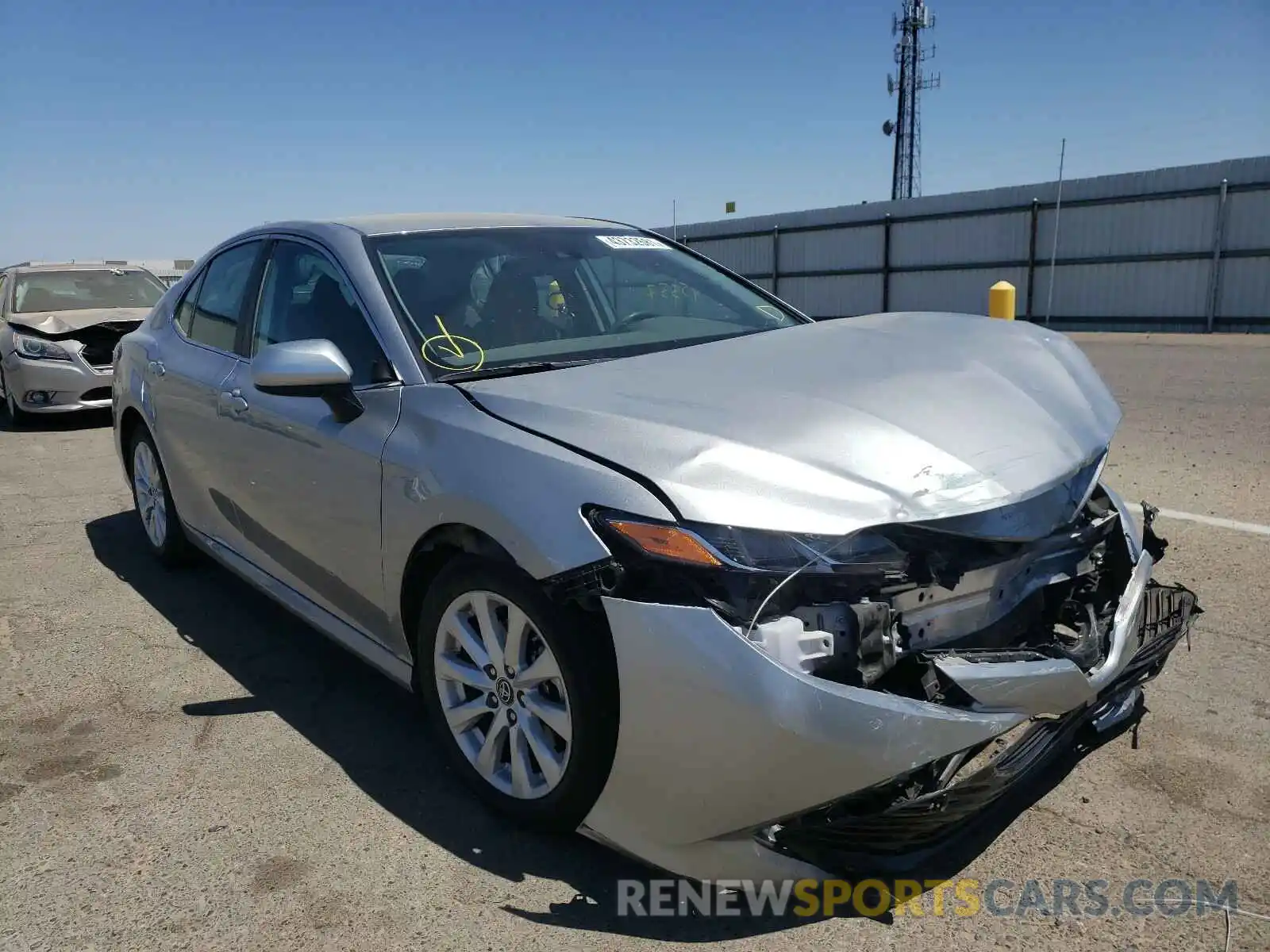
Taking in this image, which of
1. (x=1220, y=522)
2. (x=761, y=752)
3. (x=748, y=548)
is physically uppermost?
(x=748, y=548)

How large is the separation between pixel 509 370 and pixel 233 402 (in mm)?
1424

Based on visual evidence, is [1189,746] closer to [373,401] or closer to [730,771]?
[730,771]

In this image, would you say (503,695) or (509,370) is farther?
(509,370)

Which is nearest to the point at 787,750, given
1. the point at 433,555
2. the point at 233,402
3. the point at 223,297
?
the point at 433,555

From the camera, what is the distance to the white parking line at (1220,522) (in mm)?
4918

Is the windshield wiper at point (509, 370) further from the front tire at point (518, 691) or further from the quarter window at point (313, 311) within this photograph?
the front tire at point (518, 691)

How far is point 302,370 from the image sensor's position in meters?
2.90

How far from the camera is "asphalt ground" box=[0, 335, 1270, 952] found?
7.48 feet

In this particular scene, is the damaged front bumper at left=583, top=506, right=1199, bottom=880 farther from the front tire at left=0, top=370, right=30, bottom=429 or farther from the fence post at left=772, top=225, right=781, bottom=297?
the fence post at left=772, top=225, right=781, bottom=297

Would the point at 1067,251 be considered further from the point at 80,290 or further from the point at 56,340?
the point at 56,340

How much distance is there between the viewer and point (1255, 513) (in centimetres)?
521

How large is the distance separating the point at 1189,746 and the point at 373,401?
2638 millimetres

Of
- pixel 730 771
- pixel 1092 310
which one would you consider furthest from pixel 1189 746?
pixel 1092 310

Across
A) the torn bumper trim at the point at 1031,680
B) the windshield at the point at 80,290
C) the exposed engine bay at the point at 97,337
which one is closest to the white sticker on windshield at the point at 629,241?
the torn bumper trim at the point at 1031,680
